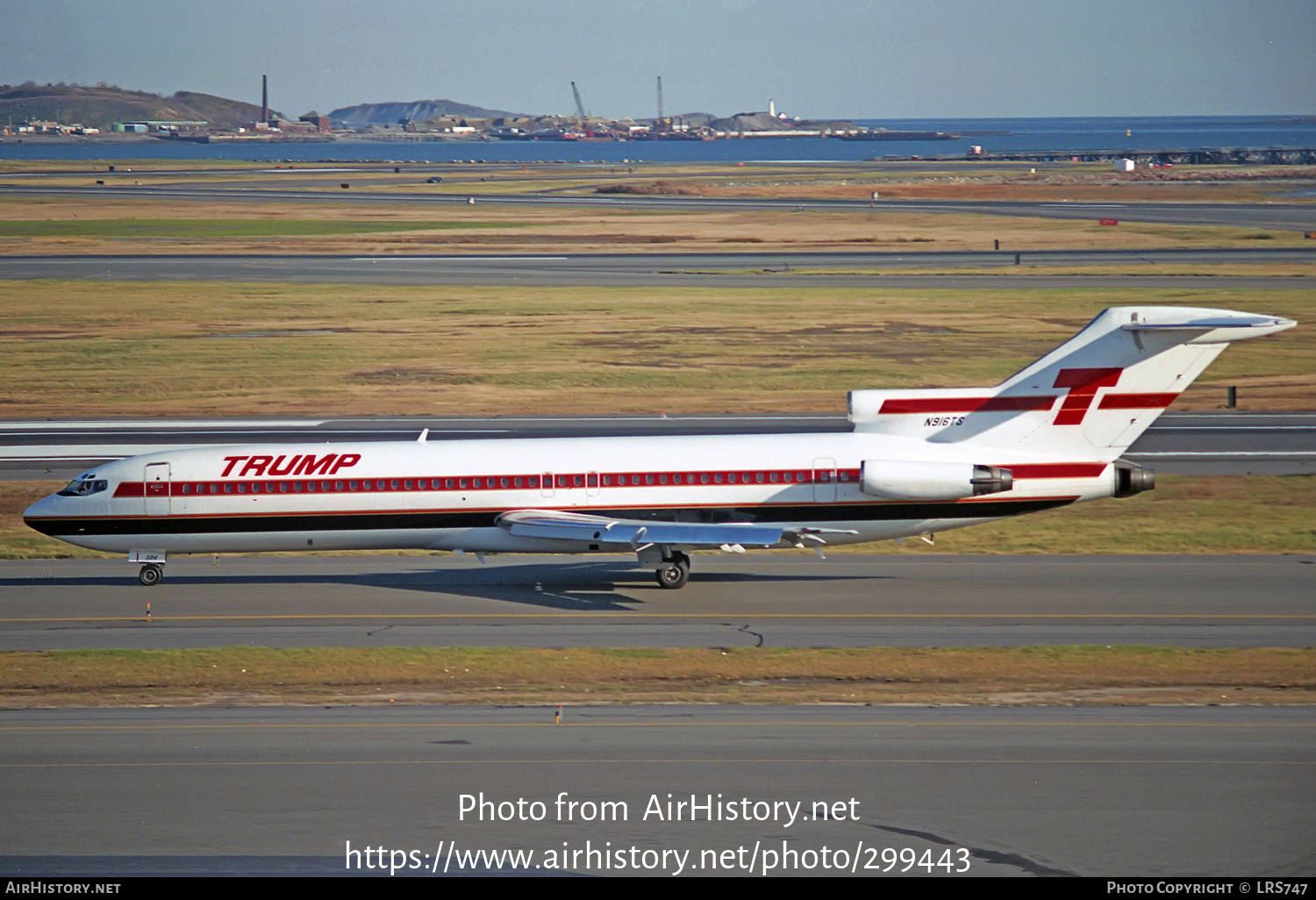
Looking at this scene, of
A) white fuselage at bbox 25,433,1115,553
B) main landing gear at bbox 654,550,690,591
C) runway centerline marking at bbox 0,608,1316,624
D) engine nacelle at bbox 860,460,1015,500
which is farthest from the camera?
main landing gear at bbox 654,550,690,591

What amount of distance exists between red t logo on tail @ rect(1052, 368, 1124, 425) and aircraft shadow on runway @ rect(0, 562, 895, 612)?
5.99 m

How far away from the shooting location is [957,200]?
→ 493ft

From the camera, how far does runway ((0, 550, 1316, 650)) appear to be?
28031 mm

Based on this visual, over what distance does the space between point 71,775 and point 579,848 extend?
8.57m

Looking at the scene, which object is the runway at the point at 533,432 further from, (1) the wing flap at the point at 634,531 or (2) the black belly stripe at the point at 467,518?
(1) the wing flap at the point at 634,531

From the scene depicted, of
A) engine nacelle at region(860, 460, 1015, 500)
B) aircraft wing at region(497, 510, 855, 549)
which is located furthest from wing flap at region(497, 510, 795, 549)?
engine nacelle at region(860, 460, 1015, 500)

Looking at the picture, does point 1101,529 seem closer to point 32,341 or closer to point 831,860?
point 831,860

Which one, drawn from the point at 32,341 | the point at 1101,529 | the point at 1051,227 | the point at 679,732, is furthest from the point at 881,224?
the point at 679,732

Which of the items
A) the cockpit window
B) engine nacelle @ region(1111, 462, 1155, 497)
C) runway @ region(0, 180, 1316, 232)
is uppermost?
runway @ region(0, 180, 1316, 232)

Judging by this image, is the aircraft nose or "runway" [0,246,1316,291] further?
"runway" [0,246,1316,291]

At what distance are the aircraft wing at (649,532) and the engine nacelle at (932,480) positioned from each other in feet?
4.94

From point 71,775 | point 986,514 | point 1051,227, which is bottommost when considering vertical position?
point 71,775

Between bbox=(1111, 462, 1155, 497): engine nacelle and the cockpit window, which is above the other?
bbox=(1111, 462, 1155, 497): engine nacelle

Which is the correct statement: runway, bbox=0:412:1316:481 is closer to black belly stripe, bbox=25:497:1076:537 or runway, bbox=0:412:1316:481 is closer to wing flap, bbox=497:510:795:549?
black belly stripe, bbox=25:497:1076:537
